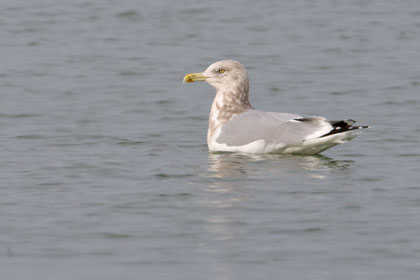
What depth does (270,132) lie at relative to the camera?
15383mm

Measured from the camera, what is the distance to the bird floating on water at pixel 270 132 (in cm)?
1518

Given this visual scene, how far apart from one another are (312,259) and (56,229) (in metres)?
2.68

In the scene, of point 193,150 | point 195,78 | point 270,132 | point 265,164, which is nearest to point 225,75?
point 195,78

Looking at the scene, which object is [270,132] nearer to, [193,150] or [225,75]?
[193,150]

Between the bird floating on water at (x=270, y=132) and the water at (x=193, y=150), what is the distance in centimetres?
23

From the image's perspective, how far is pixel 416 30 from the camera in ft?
94.3

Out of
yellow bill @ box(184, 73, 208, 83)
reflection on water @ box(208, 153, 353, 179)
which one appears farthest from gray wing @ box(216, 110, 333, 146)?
yellow bill @ box(184, 73, 208, 83)

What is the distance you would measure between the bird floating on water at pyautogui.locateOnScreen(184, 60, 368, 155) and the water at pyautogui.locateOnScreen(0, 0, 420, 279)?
0.23 metres

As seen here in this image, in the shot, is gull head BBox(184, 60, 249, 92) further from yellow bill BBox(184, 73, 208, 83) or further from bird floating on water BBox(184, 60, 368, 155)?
bird floating on water BBox(184, 60, 368, 155)

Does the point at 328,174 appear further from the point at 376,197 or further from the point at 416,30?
the point at 416,30

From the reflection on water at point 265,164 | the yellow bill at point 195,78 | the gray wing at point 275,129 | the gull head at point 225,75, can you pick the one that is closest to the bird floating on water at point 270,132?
the gray wing at point 275,129

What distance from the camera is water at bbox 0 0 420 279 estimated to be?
10203 millimetres

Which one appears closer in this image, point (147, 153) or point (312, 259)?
point (312, 259)

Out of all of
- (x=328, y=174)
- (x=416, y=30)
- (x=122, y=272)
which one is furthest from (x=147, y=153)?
(x=416, y=30)
